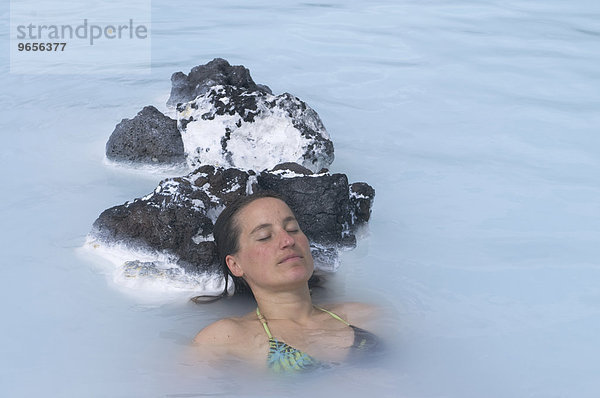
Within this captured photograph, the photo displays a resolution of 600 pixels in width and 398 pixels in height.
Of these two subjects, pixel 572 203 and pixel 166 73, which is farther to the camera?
pixel 166 73

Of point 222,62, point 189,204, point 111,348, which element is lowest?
point 111,348

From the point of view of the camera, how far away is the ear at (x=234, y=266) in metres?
4.21

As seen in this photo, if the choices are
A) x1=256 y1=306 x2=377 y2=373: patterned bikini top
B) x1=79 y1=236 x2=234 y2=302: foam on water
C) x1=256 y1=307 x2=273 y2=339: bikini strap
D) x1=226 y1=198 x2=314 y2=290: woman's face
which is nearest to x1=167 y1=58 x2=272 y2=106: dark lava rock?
x1=79 y1=236 x2=234 y2=302: foam on water

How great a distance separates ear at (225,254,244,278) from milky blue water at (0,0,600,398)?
0.28 metres

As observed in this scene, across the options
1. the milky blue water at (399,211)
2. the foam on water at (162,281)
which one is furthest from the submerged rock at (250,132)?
the foam on water at (162,281)

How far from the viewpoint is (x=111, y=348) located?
4008 millimetres

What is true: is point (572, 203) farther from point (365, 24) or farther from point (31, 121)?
point (365, 24)

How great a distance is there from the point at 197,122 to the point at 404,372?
2.86m

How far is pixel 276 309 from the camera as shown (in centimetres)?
411

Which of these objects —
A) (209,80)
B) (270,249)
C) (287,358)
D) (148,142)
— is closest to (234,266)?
(270,249)

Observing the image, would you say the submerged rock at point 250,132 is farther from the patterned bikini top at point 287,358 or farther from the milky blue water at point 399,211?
the patterned bikini top at point 287,358

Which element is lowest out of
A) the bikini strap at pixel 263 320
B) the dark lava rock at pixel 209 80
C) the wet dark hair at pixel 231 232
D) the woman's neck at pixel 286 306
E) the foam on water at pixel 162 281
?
the foam on water at pixel 162 281

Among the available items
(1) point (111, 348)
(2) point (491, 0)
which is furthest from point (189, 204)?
(2) point (491, 0)

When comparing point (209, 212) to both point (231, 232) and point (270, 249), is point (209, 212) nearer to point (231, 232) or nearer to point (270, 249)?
point (231, 232)
